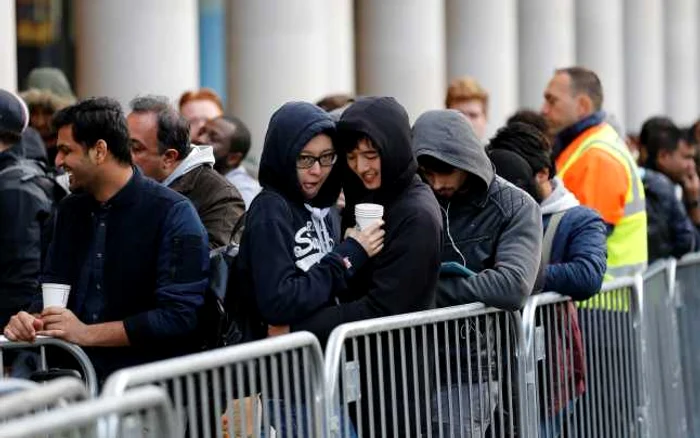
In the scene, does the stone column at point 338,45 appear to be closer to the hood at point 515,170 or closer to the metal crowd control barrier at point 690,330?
the metal crowd control barrier at point 690,330

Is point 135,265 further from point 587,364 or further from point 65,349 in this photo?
point 587,364

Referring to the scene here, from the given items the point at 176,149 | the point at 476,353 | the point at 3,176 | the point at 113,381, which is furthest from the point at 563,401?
the point at 113,381

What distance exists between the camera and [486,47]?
21109 mm

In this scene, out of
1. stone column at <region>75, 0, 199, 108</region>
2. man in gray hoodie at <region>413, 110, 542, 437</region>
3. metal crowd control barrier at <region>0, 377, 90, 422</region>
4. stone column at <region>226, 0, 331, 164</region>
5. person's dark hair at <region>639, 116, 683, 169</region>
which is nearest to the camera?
metal crowd control barrier at <region>0, 377, 90, 422</region>

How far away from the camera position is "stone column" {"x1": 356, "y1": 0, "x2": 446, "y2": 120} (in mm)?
18703

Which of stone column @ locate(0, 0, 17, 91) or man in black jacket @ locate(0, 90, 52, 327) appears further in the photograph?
stone column @ locate(0, 0, 17, 91)

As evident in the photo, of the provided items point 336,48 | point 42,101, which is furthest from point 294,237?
point 336,48

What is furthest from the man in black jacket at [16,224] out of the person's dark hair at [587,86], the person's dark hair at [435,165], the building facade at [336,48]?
the person's dark hair at [587,86]

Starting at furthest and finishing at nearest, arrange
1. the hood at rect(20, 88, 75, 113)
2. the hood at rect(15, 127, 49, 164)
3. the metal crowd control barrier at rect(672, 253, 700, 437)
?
the metal crowd control barrier at rect(672, 253, 700, 437) < the hood at rect(20, 88, 75, 113) < the hood at rect(15, 127, 49, 164)

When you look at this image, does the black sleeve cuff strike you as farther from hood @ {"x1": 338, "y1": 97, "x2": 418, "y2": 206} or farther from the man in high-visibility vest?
the man in high-visibility vest

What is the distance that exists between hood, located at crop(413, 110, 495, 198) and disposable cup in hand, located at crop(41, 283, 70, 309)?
4.79 ft

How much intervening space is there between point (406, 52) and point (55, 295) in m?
13.5

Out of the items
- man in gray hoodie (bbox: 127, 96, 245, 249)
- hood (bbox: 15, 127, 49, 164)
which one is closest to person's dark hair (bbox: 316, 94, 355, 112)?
hood (bbox: 15, 127, 49, 164)

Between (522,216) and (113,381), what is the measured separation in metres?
2.66
